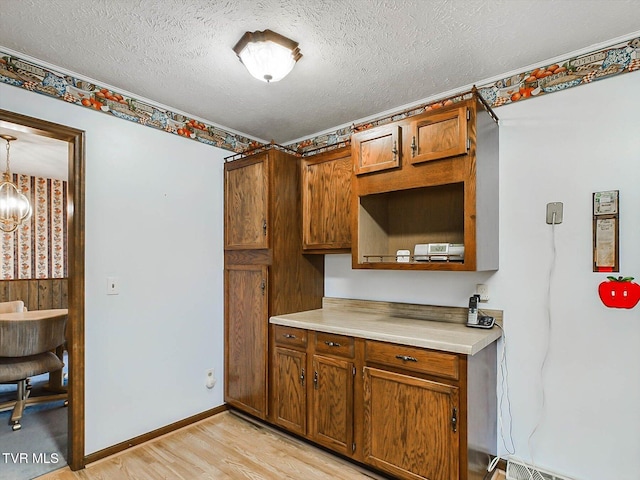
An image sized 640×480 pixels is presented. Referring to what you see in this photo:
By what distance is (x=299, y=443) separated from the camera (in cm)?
251

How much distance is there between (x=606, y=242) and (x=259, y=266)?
2.20 m

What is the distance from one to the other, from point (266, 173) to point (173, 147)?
2.48 feet

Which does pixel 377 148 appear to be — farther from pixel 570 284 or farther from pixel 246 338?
pixel 246 338

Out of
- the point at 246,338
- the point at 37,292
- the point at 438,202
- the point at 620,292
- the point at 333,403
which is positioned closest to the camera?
the point at 620,292

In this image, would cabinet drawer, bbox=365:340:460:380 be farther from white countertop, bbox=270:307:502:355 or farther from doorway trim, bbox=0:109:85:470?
doorway trim, bbox=0:109:85:470

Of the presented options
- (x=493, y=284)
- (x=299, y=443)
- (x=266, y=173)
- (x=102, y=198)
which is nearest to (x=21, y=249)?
(x=102, y=198)

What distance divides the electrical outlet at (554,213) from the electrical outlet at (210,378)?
2.71 meters

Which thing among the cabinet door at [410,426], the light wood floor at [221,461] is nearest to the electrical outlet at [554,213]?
the cabinet door at [410,426]

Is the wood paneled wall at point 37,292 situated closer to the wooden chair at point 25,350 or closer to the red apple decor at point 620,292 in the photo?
the wooden chair at point 25,350

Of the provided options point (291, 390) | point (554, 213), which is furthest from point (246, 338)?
point (554, 213)

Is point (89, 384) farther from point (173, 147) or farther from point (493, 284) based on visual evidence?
point (493, 284)

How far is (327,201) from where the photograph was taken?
276 centimetres

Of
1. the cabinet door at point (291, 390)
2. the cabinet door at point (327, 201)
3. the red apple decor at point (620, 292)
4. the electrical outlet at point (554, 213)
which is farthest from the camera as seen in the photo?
the cabinet door at point (327, 201)

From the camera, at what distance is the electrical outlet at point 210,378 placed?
9.66 feet
